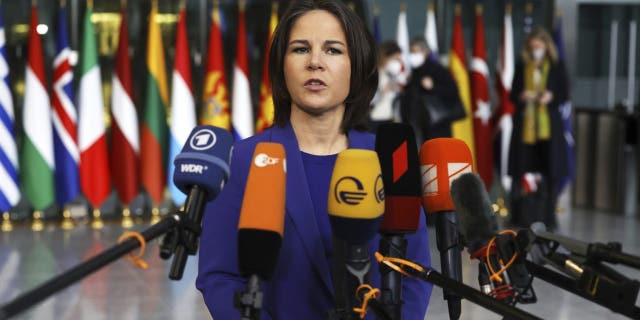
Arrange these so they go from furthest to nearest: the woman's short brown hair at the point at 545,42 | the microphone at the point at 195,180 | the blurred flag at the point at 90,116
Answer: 1. the blurred flag at the point at 90,116
2. the woman's short brown hair at the point at 545,42
3. the microphone at the point at 195,180

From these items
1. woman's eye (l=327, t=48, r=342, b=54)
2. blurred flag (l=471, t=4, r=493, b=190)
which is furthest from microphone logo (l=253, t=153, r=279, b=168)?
blurred flag (l=471, t=4, r=493, b=190)

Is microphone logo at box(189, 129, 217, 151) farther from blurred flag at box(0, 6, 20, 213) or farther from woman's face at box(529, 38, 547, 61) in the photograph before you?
blurred flag at box(0, 6, 20, 213)

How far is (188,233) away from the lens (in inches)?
57.8

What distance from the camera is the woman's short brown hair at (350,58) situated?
201 cm

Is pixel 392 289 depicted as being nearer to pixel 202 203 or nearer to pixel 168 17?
pixel 202 203

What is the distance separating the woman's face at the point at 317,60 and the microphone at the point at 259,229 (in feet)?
1.49

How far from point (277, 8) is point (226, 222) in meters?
8.16

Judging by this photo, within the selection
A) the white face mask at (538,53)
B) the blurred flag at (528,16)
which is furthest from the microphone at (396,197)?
the blurred flag at (528,16)

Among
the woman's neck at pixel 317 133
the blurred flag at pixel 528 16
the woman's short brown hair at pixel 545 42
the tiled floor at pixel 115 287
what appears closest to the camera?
the woman's neck at pixel 317 133

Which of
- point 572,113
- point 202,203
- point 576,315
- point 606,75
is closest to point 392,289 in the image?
point 202,203

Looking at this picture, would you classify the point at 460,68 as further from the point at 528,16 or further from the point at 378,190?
the point at 378,190

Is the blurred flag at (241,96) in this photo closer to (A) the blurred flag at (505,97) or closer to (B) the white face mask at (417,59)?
(B) the white face mask at (417,59)

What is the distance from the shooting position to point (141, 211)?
9.91 metres

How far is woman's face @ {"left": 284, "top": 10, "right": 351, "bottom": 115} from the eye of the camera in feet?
6.52
